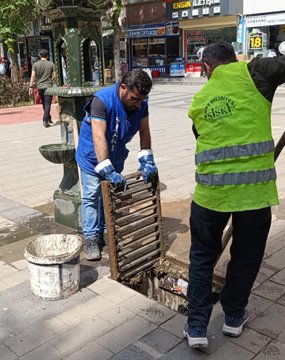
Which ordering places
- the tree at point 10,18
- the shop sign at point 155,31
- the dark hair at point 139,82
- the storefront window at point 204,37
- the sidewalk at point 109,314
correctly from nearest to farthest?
the sidewalk at point 109,314 < the dark hair at point 139,82 < the tree at point 10,18 < the storefront window at point 204,37 < the shop sign at point 155,31

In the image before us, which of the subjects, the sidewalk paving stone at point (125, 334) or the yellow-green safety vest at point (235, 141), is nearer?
the yellow-green safety vest at point (235, 141)

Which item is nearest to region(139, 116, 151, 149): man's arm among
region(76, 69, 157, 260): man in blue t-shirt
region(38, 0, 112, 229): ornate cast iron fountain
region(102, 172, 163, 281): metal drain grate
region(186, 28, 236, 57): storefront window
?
region(76, 69, 157, 260): man in blue t-shirt

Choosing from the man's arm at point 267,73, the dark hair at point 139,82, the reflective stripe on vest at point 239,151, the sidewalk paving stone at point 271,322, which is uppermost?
the man's arm at point 267,73

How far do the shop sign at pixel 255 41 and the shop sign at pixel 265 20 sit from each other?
0.59 m

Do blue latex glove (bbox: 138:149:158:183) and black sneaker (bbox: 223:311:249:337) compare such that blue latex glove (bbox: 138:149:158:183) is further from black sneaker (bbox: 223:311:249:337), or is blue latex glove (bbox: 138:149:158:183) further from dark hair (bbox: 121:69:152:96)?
black sneaker (bbox: 223:311:249:337)

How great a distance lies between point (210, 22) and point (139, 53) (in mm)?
5648

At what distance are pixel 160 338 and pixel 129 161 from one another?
4853 millimetres

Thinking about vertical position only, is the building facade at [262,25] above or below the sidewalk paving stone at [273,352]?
above

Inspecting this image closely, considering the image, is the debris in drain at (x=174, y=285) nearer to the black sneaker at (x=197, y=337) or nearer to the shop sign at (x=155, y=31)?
the black sneaker at (x=197, y=337)

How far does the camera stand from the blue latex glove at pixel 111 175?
3271 mm

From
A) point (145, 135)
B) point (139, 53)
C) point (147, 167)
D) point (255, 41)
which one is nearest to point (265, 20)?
point (255, 41)

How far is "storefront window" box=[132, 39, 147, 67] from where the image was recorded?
2699 cm

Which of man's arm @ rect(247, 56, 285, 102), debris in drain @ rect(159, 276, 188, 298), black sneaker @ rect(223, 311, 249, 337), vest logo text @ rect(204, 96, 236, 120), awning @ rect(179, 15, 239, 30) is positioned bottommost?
debris in drain @ rect(159, 276, 188, 298)

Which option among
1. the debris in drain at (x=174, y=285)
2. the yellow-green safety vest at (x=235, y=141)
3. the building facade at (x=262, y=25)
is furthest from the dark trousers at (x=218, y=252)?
the building facade at (x=262, y=25)
